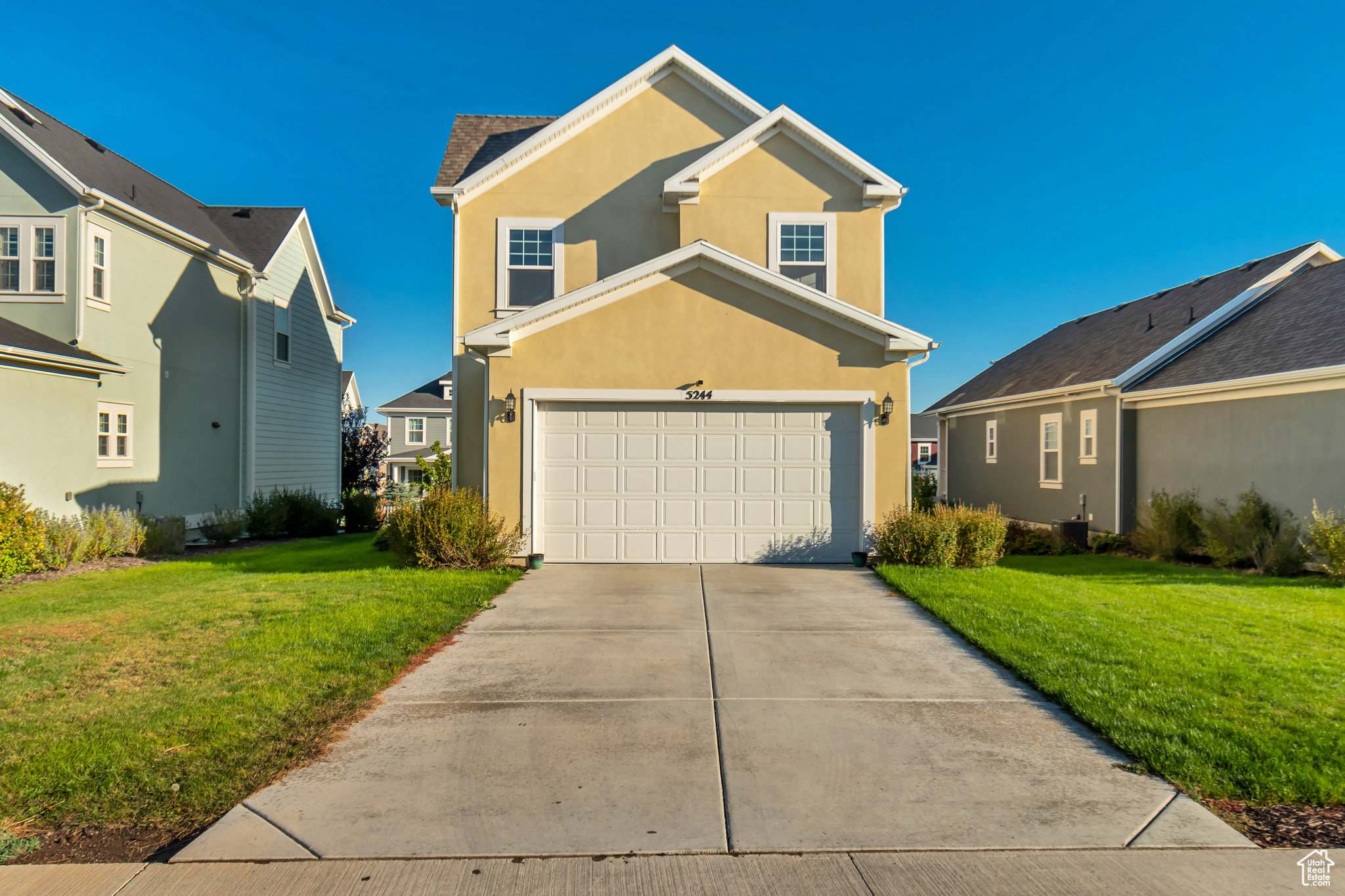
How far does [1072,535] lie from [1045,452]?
9.78 feet

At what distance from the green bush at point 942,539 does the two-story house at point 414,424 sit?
33898 mm

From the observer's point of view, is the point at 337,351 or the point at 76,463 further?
the point at 337,351

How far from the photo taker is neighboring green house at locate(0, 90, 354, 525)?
13.3 metres

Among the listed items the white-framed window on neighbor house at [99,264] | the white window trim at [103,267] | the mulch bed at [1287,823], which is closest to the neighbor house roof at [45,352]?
the white window trim at [103,267]

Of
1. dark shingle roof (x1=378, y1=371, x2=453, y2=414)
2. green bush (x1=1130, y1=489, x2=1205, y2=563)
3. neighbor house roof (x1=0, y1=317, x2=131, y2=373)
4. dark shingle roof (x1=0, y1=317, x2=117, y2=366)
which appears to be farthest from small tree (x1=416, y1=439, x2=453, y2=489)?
dark shingle roof (x1=378, y1=371, x2=453, y2=414)

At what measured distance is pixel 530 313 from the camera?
1113 cm

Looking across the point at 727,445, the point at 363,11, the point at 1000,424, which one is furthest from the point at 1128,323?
the point at 363,11

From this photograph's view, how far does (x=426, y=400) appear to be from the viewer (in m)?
41.9

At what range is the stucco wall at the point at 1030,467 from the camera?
54.1 feet

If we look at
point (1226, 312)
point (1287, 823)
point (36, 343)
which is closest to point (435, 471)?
point (36, 343)

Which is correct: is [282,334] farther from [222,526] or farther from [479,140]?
[479,140]

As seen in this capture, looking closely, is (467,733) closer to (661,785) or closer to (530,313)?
(661,785)

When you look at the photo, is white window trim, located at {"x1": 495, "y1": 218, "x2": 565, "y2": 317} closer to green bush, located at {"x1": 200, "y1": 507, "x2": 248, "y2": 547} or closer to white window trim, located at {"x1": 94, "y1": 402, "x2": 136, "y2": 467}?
white window trim, located at {"x1": 94, "y1": 402, "x2": 136, "y2": 467}

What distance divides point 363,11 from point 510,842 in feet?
52.9
